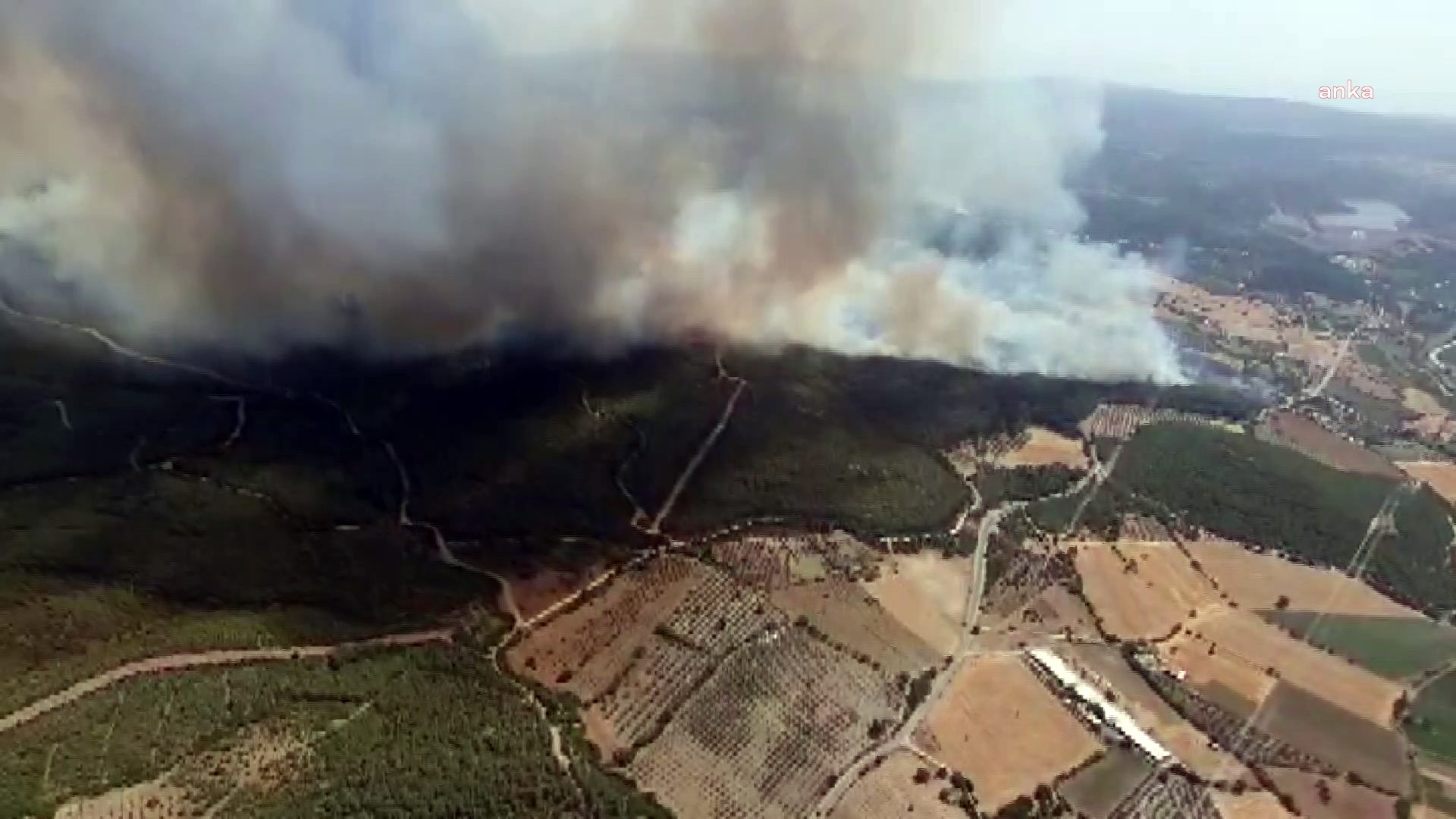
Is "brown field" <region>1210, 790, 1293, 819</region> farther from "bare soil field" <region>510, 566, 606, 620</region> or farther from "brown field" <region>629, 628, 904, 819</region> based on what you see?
"bare soil field" <region>510, 566, 606, 620</region>

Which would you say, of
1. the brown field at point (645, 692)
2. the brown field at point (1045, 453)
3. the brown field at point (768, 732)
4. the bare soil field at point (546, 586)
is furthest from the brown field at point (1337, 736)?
the bare soil field at point (546, 586)

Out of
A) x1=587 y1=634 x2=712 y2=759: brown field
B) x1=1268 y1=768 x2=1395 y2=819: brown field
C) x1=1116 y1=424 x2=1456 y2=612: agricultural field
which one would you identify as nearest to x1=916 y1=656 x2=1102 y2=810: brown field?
x1=1268 y1=768 x2=1395 y2=819: brown field

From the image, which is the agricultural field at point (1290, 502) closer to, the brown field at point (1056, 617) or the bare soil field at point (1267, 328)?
the brown field at point (1056, 617)

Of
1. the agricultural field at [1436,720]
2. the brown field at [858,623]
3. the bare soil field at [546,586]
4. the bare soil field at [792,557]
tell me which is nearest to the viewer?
the agricultural field at [1436,720]

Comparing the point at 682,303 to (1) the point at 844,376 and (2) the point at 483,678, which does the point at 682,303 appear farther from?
(2) the point at 483,678

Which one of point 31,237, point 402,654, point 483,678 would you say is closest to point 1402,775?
point 483,678

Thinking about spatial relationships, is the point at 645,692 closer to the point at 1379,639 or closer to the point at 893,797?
the point at 893,797

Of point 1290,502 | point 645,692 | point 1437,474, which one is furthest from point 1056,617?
point 1437,474
